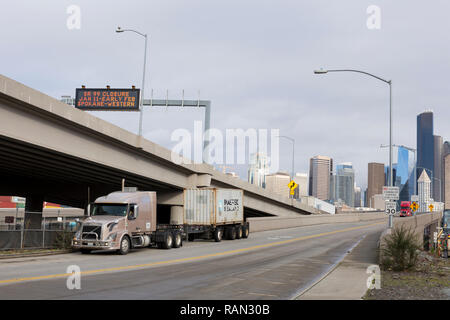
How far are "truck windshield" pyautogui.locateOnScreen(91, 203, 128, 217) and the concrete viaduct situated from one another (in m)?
1.15

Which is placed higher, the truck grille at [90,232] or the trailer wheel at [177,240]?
the truck grille at [90,232]

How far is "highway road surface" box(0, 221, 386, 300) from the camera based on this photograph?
10992mm

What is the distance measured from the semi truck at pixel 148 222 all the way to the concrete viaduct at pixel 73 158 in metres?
2.16

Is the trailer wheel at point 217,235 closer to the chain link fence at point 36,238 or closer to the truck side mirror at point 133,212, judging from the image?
the truck side mirror at point 133,212

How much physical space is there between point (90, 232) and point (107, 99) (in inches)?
913

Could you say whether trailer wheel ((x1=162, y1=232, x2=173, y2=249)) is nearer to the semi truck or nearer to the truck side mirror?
the semi truck

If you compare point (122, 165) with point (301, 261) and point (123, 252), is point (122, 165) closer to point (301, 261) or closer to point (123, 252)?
point (123, 252)

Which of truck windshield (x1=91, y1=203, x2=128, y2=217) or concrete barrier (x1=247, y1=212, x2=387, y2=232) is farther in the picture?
concrete barrier (x1=247, y1=212, x2=387, y2=232)

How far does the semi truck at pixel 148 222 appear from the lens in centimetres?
2095

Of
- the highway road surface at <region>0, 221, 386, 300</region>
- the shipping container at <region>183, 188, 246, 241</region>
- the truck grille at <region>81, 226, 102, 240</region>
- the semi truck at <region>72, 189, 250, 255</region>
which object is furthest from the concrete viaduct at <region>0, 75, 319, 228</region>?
the highway road surface at <region>0, 221, 386, 300</region>

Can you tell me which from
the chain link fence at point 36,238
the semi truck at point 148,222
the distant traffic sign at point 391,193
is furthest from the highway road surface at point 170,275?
the distant traffic sign at point 391,193

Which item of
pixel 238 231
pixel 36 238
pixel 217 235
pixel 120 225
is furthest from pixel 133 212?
pixel 238 231

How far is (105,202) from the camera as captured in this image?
22.6 meters
